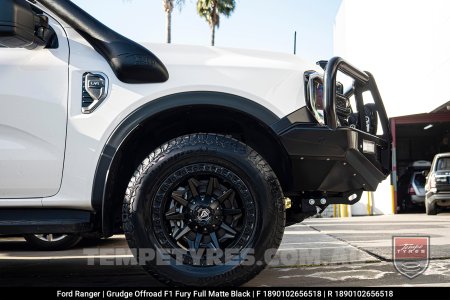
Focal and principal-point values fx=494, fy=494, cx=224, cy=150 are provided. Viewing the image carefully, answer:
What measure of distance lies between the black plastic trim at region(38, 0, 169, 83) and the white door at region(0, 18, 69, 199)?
1.00ft

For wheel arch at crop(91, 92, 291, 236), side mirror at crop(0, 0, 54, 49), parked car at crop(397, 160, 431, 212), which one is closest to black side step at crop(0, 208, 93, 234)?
wheel arch at crop(91, 92, 291, 236)

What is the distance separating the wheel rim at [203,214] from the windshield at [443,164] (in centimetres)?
1257

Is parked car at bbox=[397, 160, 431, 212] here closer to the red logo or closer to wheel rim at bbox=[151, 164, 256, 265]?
the red logo

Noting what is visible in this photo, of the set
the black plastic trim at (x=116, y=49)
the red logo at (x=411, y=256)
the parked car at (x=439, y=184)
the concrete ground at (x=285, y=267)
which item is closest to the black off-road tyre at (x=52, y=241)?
the concrete ground at (x=285, y=267)

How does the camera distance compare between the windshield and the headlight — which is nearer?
the headlight

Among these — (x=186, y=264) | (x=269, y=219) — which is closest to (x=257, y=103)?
(x=269, y=219)

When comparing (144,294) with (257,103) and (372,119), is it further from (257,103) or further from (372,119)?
(372,119)

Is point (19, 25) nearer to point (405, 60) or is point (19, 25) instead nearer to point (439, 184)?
point (439, 184)

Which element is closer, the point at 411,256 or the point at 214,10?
the point at 411,256

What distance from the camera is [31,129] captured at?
9.24 feet

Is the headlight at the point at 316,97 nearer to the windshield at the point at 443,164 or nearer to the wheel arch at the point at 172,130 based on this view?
the wheel arch at the point at 172,130

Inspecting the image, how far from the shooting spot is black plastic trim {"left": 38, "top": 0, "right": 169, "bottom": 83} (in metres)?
2.88

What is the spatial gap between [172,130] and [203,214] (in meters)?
0.69

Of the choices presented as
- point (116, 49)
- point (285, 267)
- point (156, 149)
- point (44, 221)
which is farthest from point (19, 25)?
point (285, 267)
